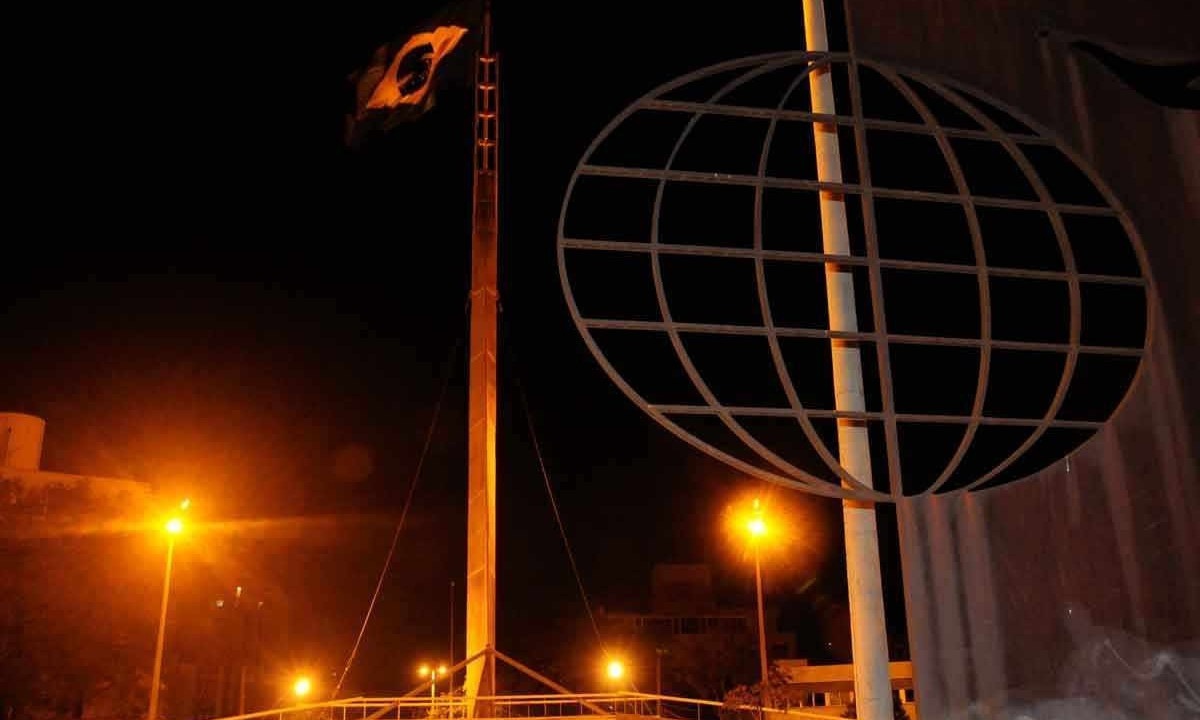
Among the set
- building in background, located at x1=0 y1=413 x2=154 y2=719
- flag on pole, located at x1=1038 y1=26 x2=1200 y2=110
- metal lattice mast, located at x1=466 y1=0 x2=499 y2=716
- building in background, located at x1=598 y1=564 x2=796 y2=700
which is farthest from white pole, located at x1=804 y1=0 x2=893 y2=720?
building in background, located at x1=598 y1=564 x2=796 y2=700

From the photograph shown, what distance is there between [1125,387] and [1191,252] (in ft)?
2.74

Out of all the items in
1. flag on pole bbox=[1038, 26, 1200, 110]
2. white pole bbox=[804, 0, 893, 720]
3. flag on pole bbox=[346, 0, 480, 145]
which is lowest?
white pole bbox=[804, 0, 893, 720]

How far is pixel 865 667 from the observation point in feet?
18.7

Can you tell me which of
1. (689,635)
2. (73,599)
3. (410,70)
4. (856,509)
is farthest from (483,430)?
(689,635)

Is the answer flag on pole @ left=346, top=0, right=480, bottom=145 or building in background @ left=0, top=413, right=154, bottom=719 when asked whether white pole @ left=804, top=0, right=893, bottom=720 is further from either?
building in background @ left=0, top=413, right=154, bottom=719

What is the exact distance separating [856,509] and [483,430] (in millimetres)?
9558

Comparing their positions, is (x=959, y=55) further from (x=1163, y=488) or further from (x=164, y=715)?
(x=164, y=715)

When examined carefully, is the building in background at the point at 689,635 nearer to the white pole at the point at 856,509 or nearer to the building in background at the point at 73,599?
the building in background at the point at 73,599

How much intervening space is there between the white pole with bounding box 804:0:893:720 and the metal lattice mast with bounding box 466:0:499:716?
7917mm

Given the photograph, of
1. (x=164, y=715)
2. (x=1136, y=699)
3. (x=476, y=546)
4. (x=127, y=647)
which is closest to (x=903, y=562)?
(x=1136, y=699)

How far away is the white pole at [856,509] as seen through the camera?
5699mm

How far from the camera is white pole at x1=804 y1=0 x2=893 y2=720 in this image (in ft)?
18.7

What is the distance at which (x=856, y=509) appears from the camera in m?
5.89

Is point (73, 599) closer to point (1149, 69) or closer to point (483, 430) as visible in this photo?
point (483, 430)
